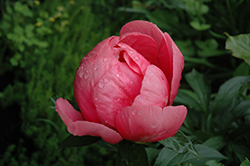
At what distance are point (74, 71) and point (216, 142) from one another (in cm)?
112

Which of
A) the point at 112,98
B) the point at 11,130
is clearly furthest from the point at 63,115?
the point at 11,130

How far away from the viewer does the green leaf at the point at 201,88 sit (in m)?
0.98

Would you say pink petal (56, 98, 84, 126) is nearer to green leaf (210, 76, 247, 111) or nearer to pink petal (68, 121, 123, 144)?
pink petal (68, 121, 123, 144)

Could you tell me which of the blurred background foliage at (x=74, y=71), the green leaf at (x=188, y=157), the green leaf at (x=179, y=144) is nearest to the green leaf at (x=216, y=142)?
the blurred background foliage at (x=74, y=71)

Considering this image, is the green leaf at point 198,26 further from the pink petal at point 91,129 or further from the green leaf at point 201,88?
the pink petal at point 91,129

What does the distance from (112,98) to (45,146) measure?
959mm

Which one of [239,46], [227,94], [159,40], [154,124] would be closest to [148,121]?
[154,124]

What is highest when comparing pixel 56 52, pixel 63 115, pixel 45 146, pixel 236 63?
pixel 63 115

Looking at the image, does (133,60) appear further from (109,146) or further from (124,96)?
(109,146)

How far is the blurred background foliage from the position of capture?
0.95 metres

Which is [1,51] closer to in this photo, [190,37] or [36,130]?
[36,130]

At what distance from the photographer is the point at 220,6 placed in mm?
1694

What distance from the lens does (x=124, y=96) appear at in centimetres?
55

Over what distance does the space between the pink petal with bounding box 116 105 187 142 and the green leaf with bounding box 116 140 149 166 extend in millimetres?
39
